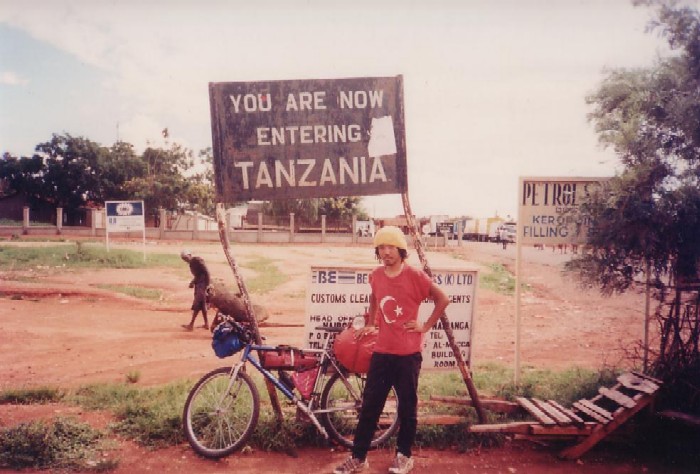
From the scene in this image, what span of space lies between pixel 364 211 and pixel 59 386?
4976 cm

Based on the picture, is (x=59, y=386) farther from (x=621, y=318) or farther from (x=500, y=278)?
(x=500, y=278)

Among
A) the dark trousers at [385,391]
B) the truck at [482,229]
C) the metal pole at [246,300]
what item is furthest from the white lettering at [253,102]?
the truck at [482,229]

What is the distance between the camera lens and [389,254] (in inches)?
169

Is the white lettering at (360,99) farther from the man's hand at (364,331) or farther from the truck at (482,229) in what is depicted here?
the truck at (482,229)

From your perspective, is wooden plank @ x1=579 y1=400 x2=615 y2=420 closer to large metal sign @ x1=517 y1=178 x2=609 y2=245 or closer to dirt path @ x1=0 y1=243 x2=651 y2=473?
dirt path @ x1=0 y1=243 x2=651 y2=473

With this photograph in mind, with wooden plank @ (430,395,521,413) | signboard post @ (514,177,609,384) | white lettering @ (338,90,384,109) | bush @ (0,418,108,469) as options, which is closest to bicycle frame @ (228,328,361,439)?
wooden plank @ (430,395,521,413)

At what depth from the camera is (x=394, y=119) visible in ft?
17.5

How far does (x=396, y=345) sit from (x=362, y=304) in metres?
1.50

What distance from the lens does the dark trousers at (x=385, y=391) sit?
432cm

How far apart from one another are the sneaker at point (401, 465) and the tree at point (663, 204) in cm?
309

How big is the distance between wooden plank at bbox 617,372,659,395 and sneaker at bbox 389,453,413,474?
7.72 ft

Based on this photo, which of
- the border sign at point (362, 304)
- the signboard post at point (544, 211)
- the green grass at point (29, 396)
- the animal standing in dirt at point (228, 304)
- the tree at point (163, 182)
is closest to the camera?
the border sign at point (362, 304)

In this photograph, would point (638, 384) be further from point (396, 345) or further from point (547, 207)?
point (396, 345)

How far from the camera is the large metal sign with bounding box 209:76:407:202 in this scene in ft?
17.3
